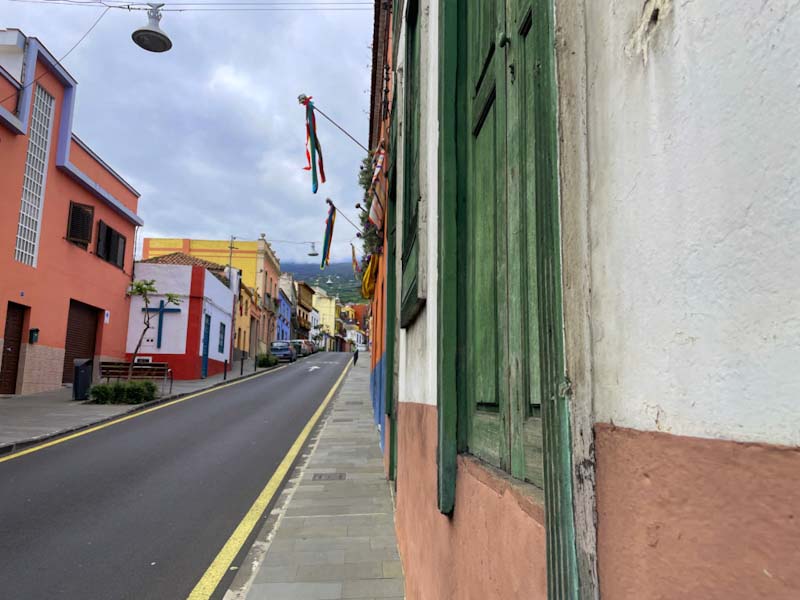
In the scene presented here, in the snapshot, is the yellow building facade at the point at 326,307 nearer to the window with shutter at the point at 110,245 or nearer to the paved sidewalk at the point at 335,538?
the window with shutter at the point at 110,245

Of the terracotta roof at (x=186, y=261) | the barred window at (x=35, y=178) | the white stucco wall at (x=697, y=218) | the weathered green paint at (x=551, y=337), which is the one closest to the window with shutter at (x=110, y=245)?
the barred window at (x=35, y=178)

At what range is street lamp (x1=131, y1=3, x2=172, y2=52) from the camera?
38.7ft

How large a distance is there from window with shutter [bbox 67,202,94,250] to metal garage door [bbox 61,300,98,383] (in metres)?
2.04

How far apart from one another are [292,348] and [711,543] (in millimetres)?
42192

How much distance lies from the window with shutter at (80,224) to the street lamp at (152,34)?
860cm

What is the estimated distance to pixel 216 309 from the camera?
29781 millimetres

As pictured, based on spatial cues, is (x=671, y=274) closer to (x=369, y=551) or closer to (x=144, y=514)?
(x=369, y=551)

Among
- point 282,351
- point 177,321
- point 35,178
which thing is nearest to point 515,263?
point 35,178

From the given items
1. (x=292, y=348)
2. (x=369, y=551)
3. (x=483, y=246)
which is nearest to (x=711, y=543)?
(x=483, y=246)

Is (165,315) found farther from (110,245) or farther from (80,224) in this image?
(80,224)

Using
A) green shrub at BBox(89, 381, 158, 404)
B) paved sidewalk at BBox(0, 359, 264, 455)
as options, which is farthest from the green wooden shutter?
green shrub at BBox(89, 381, 158, 404)

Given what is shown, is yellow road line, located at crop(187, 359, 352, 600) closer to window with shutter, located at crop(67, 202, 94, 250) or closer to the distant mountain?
the distant mountain

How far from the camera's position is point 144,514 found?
591 centimetres

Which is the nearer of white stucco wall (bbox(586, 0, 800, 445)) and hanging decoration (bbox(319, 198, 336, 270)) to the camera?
white stucco wall (bbox(586, 0, 800, 445))
